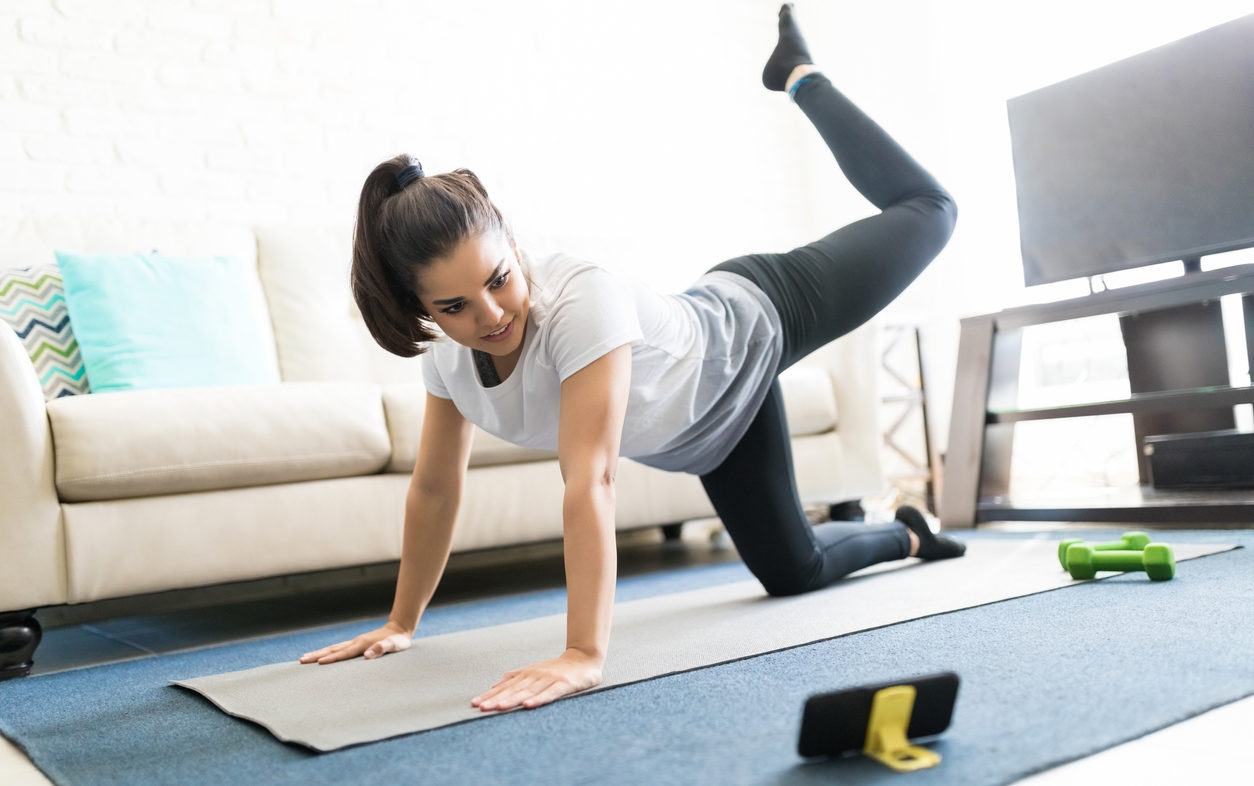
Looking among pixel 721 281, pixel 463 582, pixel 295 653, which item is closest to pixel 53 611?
pixel 463 582

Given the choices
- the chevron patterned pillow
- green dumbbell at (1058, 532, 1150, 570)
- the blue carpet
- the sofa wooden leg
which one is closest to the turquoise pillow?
the chevron patterned pillow

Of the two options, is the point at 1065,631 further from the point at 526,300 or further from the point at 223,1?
the point at 223,1

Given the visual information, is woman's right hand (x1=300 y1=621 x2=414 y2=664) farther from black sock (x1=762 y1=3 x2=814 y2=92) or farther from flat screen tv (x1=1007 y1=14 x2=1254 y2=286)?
flat screen tv (x1=1007 y1=14 x2=1254 y2=286)

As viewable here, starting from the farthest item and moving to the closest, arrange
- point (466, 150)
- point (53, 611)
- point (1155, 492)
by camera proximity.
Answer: point (466, 150) < point (1155, 492) < point (53, 611)

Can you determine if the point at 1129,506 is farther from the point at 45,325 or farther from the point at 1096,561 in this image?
the point at 45,325

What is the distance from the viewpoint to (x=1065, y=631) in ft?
4.33

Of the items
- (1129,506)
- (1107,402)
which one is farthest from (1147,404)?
(1129,506)

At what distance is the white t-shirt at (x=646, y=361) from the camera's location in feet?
4.30

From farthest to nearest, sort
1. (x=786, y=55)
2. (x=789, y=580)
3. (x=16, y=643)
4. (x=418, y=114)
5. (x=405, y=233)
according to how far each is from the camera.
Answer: (x=418, y=114) < (x=786, y=55) < (x=789, y=580) < (x=16, y=643) < (x=405, y=233)

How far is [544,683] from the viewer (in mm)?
1137

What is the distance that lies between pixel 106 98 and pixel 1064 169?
8.81 feet

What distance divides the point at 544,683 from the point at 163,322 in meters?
1.67

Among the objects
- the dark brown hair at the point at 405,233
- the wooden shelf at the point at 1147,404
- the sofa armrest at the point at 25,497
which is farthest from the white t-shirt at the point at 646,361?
the wooden shelf at the point at 1147,404

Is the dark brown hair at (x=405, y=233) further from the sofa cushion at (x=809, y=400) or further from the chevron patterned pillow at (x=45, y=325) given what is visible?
the sofa cushion at (x=809, y=400)
